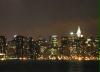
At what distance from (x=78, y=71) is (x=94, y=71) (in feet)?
14.9

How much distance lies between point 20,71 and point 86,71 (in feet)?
62.7

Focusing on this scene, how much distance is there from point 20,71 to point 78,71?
16852mm

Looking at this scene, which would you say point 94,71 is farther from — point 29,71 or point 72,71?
point 29,71

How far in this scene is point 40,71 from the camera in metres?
131

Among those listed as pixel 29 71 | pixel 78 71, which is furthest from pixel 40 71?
pixel 78 71

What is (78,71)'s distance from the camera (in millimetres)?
128125

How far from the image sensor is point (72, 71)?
132 meters

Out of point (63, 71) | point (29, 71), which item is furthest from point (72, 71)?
point (29, 71)

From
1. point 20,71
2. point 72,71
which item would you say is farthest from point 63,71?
point 20,71

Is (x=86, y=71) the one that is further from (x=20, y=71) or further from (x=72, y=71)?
(x=20, y=71)

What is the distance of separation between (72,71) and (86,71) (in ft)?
16.3

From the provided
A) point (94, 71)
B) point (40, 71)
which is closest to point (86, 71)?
point (94, 71)

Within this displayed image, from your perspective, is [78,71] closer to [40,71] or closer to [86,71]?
[86,71]

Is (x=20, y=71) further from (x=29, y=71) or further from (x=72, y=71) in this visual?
(x=72, y=71)
